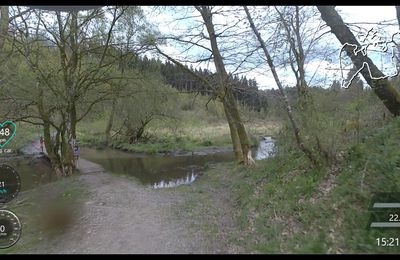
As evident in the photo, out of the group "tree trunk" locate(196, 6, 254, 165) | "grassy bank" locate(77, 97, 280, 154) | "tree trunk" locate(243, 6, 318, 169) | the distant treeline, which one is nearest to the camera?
"tree trunk" locate(243, 6, 318, 169)

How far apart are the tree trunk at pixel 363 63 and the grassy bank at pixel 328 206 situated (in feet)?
2.51

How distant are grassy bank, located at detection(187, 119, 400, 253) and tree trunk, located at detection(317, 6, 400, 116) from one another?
0.77 m

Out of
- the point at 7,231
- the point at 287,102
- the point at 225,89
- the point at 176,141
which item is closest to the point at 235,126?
the point at 225,89

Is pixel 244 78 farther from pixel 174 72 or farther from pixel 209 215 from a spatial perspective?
pixel 209 215

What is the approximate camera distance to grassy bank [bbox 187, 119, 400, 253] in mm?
5008

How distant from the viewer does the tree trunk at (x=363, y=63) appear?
7.79m

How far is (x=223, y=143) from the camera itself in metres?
30.5

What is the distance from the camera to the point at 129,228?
699 cm

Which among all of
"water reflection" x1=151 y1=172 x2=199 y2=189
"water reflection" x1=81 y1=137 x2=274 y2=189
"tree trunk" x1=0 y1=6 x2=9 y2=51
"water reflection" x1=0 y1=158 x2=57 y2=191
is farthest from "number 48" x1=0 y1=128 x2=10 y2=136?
"water reflection" x1=151 y1=172 x2=199 y2=189

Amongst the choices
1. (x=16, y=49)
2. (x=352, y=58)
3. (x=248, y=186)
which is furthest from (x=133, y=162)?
(x=352, y=58)

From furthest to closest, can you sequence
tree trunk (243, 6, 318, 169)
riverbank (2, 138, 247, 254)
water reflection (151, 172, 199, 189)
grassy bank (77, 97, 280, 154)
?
grassy bank (77, 97, 280, 154) < water reflection (151, 172, 199, 189) < tree trunk (243, 6, 318, 169) < riverbank (2, 138, 247, 254)

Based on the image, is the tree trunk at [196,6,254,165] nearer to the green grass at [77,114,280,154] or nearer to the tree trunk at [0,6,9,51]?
the tree trunk at [0,6,9,51]

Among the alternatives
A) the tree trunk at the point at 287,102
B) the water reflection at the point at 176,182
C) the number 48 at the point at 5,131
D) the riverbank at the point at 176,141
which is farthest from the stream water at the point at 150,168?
the number 48 at the point at 5,131

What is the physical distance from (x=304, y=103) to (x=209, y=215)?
145 inches
